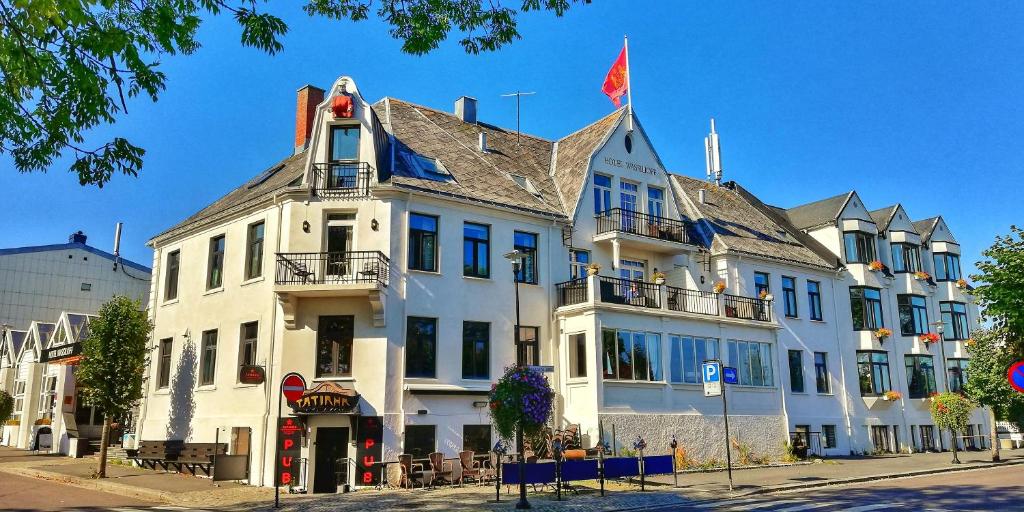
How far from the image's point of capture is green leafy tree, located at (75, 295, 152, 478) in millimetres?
24156

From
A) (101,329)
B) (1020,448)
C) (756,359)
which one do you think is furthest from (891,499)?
(1020,448)

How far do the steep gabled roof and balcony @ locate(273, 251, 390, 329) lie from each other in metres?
8.45

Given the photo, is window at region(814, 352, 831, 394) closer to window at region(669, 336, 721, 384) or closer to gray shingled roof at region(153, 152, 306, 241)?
window at region(669, 336, 721, 384)

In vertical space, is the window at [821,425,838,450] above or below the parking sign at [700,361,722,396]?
below

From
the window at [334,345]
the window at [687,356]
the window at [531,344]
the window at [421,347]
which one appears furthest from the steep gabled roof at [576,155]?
the window at [334,345]

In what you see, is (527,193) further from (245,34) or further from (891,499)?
(245,34)

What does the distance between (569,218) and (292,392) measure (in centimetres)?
1307

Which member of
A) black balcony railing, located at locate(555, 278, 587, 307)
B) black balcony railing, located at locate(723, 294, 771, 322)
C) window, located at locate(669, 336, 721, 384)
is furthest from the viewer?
black balcony railing, located at locate(723, 294, 771, 322)

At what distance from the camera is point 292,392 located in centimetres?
1823

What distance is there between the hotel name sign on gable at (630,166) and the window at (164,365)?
59.5 feet

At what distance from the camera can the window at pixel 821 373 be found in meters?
33.8

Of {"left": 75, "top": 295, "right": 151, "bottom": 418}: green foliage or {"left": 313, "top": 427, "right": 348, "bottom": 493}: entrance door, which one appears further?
{"left": 75, "top": 295, "right": 151, "bottom": 418}: green foliage

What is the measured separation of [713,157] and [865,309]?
37.4 feet

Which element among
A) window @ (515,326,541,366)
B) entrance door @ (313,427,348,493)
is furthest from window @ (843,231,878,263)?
entrance door @ (313,427,348,493)
